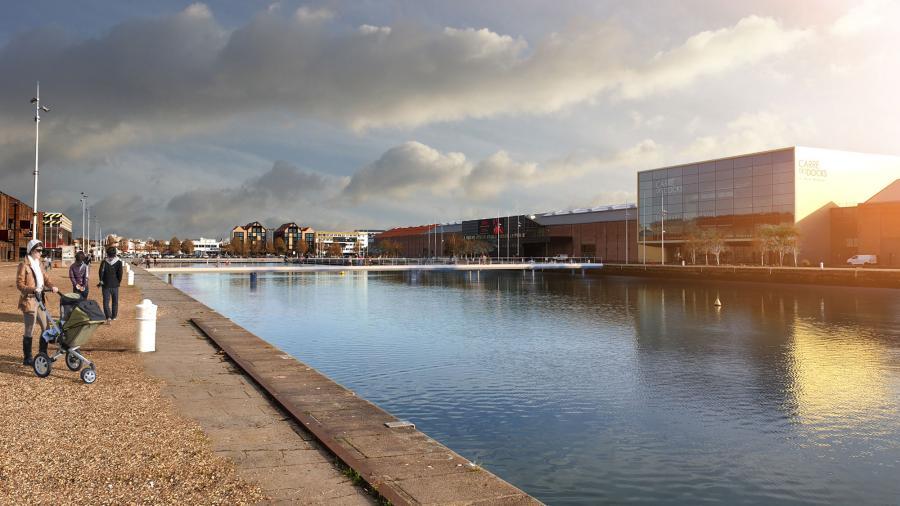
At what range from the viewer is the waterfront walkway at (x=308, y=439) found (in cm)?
693

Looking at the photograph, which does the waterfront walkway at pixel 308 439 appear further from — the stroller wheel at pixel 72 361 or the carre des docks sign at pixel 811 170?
the carre des docks sign at pixel 811 170

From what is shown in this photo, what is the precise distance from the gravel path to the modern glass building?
92900 millimetres

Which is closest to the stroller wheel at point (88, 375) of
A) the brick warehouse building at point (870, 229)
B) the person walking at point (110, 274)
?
the person walking at point (110, 274)

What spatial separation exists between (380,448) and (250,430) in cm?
205

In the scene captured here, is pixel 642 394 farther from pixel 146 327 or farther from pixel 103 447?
pixel 146 327

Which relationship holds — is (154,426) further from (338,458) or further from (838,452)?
(838,452)

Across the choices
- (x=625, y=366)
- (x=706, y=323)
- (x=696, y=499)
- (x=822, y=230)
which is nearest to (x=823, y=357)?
(x=625, y=366)

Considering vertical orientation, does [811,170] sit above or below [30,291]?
above

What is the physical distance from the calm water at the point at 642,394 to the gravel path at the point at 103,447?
490 centimetres

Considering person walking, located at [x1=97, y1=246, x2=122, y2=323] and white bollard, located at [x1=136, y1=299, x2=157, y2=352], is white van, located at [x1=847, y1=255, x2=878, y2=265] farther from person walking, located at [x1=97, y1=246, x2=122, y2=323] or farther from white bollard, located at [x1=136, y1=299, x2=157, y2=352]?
white bollard, located at [x1=136, y1=299, x2=157, y2=352]

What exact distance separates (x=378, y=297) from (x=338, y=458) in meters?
43.6

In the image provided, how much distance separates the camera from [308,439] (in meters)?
8.79

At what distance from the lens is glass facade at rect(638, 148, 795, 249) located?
90.1 m

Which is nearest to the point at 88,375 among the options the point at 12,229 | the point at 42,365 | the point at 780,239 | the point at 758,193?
the point at 42,365
